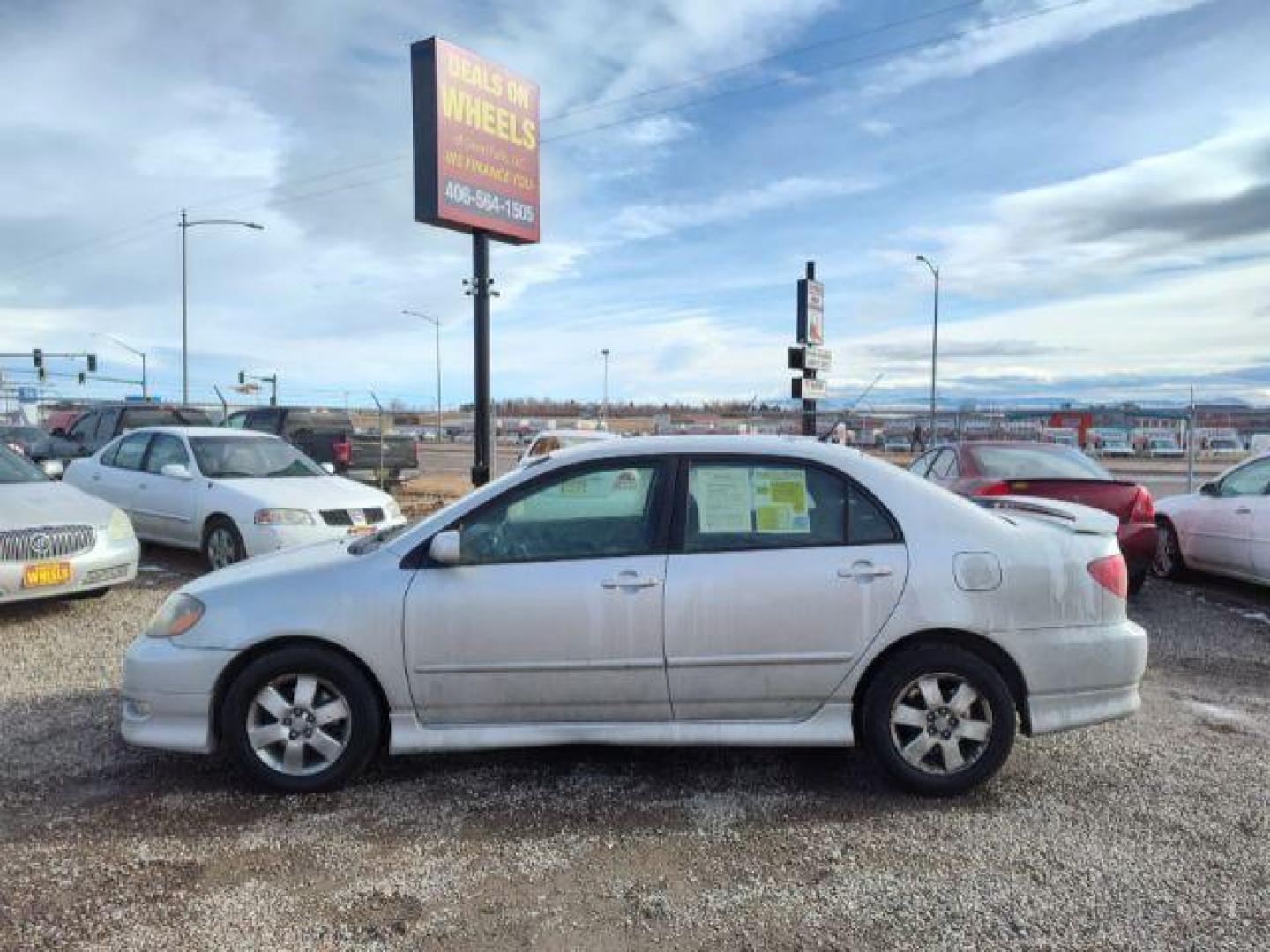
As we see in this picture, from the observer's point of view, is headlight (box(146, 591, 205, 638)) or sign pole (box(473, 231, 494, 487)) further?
sign pole (box(473, 231, 494, 487))

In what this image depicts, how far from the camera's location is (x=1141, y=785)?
160 inches

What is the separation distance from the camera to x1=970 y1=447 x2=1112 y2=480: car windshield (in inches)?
316

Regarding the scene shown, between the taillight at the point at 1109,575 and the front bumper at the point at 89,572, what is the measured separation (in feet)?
22.8

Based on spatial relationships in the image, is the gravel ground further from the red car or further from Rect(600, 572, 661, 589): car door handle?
the red car

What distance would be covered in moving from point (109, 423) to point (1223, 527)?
16088 millimetres

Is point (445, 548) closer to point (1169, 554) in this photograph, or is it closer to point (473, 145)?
point (1169, 554)

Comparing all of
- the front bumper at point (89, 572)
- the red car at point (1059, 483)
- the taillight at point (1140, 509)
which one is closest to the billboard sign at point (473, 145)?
the front bumper at point (89, 572)

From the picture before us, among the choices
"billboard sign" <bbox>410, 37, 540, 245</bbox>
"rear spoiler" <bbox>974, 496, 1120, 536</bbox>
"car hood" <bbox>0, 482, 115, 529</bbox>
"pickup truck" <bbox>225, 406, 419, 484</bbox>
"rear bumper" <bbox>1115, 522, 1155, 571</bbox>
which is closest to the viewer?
"rear spoiler" <bbox>974, 496, 1120, 536</bbox>

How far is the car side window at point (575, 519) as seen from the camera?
13.2 ft

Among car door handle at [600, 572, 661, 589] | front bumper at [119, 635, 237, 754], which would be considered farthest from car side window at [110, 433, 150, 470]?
car door handle at [600, 572, 661, 589]

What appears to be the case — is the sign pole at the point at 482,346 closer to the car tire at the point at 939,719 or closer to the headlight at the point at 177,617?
the headlight at the point at 177,617

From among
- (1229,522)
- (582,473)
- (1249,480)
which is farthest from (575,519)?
(1249,480)

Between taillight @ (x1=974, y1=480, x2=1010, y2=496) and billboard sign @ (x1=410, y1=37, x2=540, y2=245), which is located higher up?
billboard sign @ (x1=410, y1=37, x2=540, y2=245)

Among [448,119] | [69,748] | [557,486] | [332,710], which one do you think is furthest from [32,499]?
[448,119]
